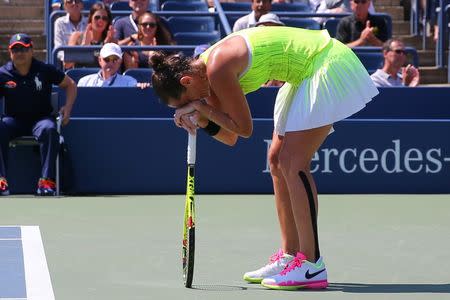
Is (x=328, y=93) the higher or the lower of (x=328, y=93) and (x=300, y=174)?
the higher

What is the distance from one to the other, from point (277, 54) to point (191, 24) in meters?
8.23

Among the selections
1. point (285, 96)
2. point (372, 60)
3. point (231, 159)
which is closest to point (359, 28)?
point (372, 60)

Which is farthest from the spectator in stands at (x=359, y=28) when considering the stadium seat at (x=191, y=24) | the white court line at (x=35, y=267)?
the white court line at (x=35, y=267)

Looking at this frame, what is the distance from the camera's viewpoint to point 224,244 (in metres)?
8.01

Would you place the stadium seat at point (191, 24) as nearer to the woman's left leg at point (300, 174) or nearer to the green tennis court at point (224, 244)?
the green tennis court at point (224, 244)

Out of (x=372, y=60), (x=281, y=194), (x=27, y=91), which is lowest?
(x=281, y=194)

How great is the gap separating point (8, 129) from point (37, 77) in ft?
1.84

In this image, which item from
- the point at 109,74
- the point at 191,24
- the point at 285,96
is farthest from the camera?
the point at 191,24

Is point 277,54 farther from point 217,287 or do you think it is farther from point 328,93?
point 217,287

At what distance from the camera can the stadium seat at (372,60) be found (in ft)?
43.0

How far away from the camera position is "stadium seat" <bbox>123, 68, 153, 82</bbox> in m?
12.3

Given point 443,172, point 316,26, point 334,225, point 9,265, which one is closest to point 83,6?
point 316,26

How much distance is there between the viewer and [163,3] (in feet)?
49.3

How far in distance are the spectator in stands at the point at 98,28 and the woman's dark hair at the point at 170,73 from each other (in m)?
6.79
